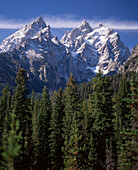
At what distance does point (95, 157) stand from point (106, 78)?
12.9 meters

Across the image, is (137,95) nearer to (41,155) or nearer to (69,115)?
(69,115)

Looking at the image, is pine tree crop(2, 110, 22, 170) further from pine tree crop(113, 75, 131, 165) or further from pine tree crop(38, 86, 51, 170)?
pine tree crop(38, 86, 51, 170)

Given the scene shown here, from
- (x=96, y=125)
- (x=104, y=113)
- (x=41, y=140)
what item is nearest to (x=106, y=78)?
(x=104, y=113)

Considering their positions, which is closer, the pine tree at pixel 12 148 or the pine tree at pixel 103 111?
the pine tree at pixel 12 148

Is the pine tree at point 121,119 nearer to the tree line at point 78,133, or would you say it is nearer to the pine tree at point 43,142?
the tree line at point 78,133

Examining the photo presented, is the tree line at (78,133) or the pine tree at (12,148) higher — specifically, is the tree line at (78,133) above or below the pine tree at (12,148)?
below

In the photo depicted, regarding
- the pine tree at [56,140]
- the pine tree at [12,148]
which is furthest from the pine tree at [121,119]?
the pine tree at [12,148]

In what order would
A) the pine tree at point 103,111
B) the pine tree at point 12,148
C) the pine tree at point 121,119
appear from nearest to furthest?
the pine tree at point 12,148, the pine tree at point 103,111, the pine tree at point 121,119

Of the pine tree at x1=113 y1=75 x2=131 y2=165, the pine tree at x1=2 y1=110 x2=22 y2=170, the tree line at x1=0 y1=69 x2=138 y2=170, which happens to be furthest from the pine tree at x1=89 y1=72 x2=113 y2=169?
the pine tree at x1=2 y1=110 x2=22 y2=170

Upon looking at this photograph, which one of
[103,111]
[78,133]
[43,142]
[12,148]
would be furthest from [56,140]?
[12,148]

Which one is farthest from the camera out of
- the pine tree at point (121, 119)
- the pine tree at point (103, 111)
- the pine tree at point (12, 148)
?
the pine tree at point (121, 119)

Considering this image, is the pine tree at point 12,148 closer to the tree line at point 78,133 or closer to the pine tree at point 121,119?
the tree line at point 78,133

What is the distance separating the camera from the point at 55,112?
34.7 m

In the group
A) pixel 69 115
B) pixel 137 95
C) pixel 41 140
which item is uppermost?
pixel 137 95
